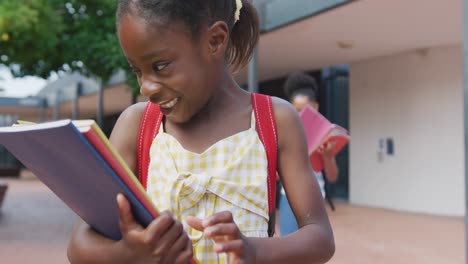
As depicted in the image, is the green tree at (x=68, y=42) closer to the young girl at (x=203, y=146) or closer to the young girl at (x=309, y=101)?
the young girl at (x=309, y=101)

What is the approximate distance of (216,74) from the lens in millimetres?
1122

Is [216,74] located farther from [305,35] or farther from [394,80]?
[394,80]

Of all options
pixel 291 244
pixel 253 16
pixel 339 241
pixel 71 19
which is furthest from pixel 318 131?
pixel 71 19

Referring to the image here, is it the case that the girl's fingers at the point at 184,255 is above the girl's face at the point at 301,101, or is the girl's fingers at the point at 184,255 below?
above

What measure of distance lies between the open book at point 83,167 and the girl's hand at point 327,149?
2.83m

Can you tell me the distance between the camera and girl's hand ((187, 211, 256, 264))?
87cm

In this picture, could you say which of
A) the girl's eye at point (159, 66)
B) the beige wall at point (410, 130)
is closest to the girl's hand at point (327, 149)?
the girl's eye at point (159, 66)

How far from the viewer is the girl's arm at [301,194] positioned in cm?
107

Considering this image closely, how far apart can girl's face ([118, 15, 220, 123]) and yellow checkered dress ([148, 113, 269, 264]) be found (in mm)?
105

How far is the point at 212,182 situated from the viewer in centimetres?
107

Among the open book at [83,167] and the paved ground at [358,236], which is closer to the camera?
the open book at [83,167]

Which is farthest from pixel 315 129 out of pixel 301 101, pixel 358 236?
pixel 358 236

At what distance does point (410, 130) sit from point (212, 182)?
10512mm

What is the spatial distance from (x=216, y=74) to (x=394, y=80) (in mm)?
10793
